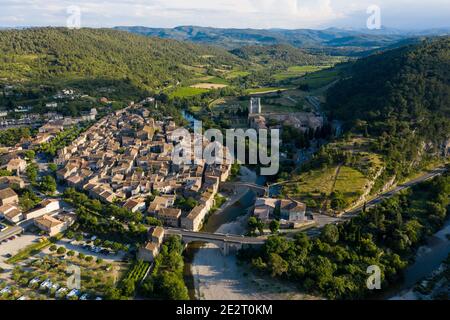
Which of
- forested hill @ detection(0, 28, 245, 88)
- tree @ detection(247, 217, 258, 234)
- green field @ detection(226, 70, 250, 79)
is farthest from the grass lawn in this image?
Answer: green field @ detection(226, 70, 250, 79)

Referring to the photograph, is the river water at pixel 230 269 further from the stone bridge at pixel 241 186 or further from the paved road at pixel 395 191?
the paved road at pixel 395 191

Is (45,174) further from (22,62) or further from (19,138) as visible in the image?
(22,62)

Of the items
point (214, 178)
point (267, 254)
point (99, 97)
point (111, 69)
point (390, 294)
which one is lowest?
point (390, 294)

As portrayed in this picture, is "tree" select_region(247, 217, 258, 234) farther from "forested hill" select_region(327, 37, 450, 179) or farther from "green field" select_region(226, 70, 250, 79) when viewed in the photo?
"green field" select_region(226, 70, 250, 79)

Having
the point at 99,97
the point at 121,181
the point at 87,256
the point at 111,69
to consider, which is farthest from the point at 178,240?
the point at 111,69

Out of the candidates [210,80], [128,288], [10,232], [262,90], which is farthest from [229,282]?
[210,80]

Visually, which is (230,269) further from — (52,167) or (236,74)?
(236,74)

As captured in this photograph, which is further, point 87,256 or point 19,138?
point 19,138
